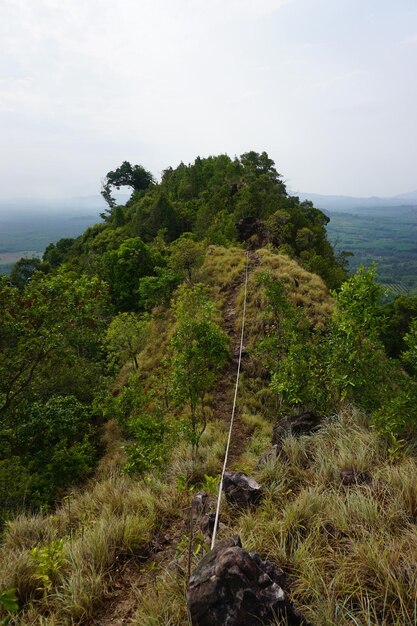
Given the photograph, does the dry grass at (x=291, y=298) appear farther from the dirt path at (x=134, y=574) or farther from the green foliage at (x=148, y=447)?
the dirt path at (x=134, y=574)

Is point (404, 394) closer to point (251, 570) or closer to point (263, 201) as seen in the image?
point (251, 570)

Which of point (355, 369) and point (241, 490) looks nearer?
point (241, 490)

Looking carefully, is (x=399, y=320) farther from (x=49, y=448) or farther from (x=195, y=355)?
(x=195, y=355)

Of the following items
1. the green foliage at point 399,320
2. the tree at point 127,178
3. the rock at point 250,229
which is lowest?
the green foliage at point 399,320

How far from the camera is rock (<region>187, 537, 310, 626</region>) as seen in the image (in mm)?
2553

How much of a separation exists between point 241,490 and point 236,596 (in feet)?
6.54

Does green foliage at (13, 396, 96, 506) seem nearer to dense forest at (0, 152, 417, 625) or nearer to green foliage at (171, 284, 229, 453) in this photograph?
dense forest at (0, 152, 417, 625)

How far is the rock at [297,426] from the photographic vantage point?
6.00 metres

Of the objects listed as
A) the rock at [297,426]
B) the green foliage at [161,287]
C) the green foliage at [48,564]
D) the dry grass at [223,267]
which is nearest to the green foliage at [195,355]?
the rock at [297,426]

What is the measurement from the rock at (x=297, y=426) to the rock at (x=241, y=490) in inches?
52.4

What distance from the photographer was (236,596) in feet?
8.52

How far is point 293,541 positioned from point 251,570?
95cm

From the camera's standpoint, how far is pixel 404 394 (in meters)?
4.66

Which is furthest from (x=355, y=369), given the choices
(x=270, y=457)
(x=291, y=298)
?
(x=291, y=298)
